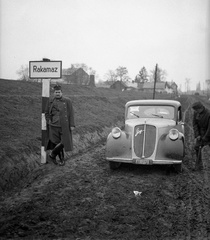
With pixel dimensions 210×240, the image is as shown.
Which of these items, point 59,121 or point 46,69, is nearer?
point 59,121

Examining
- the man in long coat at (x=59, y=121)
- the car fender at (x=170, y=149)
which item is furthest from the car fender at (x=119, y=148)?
the man in long coat at (x=59, y=121)

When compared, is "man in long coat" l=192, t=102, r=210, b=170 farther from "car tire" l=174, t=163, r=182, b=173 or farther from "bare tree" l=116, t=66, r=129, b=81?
"bare tree" l=116, t=66, r=129, b=81

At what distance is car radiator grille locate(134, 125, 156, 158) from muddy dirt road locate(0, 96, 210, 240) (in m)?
0.50

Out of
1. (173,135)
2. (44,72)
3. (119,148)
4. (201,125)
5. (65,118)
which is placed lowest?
(119,148)

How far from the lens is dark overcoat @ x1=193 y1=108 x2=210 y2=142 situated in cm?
563

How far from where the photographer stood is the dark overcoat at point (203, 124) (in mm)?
5630

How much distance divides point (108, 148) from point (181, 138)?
1.73m

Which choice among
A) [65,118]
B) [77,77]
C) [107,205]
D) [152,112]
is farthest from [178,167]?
[77,77]

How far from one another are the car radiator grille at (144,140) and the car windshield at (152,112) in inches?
39.9

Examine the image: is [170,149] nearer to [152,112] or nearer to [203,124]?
[203,124]

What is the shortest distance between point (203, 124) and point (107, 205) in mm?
3393

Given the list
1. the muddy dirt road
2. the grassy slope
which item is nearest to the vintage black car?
the muddy dirt road

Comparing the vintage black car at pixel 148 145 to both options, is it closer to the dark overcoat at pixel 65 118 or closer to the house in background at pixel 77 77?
the dark overcoat at pixel 65 118

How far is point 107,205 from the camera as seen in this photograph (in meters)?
3.67
